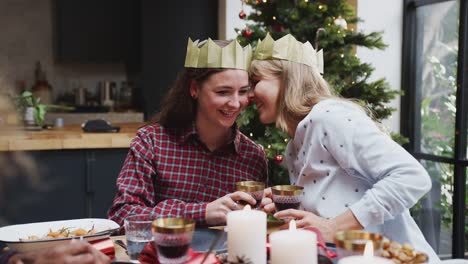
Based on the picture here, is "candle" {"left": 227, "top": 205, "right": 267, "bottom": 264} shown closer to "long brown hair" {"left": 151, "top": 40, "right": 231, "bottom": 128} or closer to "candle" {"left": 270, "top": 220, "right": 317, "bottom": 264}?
"candle" {"left": 270, "top": 220, "right": 317, "bottom": 264}

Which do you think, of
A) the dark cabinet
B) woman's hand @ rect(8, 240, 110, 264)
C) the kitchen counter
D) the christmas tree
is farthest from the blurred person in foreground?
the dark cabinet

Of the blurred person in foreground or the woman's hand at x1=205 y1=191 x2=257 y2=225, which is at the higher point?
the blurred person in foreground

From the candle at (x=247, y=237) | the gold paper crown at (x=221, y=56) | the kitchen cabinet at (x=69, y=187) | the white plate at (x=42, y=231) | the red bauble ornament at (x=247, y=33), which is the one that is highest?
the red bauble ornament at (x=247, y=33)

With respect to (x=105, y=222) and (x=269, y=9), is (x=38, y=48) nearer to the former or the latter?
(x=269, y=9)

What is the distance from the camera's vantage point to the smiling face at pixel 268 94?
1907mm

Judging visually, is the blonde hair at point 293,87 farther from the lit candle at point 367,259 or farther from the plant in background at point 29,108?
the plant in background at point 29,108

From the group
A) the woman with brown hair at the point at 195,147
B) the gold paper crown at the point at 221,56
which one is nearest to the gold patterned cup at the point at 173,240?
the woman with brown hair at the point at 195,147

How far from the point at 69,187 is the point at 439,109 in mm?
2571

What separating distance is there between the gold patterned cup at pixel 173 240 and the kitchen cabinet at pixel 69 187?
2.62m

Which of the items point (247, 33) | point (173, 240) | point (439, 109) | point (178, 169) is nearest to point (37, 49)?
point (247, 33)

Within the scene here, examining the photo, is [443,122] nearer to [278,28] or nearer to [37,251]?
[278,28]

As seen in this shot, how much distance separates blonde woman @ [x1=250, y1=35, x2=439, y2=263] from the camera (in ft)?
5.19

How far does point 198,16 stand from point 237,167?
10.4ft

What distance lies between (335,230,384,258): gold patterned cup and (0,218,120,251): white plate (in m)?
0.66
